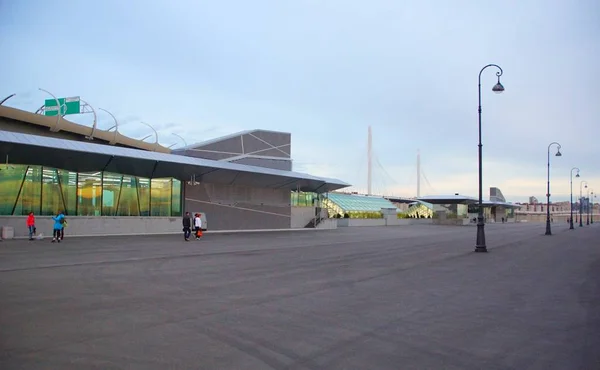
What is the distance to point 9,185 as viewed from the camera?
27328 millimetres

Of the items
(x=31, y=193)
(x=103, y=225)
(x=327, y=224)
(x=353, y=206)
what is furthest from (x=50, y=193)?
(x=353, y=206)

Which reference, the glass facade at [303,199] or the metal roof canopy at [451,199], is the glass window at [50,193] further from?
the metal roof canopy at [451,199]

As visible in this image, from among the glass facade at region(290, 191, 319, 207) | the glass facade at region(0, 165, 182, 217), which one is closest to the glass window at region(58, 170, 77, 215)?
the glass facade at region(0, 165, 182, 217)

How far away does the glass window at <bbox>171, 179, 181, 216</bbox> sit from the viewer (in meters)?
37.3

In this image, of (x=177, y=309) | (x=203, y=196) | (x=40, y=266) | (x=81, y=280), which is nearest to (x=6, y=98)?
(x=203, y=196)

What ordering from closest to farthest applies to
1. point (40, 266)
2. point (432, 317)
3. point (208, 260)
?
1. point (432, 317)
2. point (40, 266)
3. point (208, 260)

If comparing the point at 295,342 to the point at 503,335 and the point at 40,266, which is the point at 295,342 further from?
the point at 40,266

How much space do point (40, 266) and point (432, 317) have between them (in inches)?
467

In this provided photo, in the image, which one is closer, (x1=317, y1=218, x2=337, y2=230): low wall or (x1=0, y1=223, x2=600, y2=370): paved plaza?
(x1=0, y1=223, x2=600, y2=370): paved plaza

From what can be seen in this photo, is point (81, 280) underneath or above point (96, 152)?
underneath

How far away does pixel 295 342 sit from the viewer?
6.67 m

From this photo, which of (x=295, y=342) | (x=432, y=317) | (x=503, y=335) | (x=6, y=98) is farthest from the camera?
(x=6, y=98)

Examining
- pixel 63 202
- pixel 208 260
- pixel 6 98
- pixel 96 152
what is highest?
pixel 6 98

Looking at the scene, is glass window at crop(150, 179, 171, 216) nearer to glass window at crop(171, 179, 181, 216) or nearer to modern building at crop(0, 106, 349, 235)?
modern building at crop(0, 106, 349, 235)
